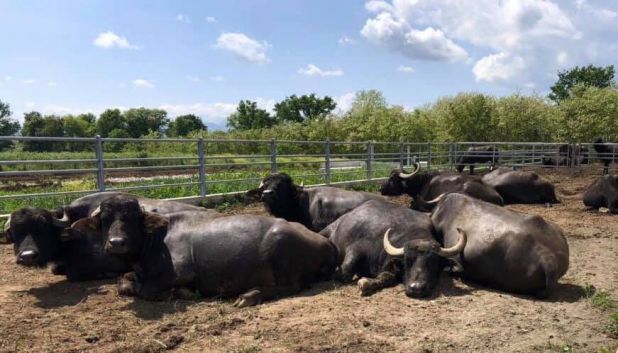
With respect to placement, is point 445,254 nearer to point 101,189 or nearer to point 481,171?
point 101,189

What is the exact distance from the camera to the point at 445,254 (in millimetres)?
5922

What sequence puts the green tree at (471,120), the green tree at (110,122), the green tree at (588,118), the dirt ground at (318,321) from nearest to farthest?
the dirt ground at (318,321) < the green tree at (588,118) < the green tree at (471,120) < the green tree at (110,122)

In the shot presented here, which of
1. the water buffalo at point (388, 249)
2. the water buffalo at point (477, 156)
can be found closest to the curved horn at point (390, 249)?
the water buffalo at point (388, 249)

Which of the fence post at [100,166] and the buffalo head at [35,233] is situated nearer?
the buffalo head at [35,233]

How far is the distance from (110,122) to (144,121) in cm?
627

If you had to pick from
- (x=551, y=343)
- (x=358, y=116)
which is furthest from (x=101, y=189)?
(x=358, y=116)

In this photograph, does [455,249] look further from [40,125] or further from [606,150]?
[40,125]

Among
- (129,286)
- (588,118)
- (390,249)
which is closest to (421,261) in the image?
(390,249)

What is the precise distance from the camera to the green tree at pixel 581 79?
7878cm

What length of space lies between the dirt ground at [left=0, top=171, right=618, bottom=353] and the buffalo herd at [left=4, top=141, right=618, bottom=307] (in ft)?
0.69

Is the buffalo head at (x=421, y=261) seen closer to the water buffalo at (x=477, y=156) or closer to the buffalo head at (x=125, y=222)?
the buffalo head at (x=125, y=222)

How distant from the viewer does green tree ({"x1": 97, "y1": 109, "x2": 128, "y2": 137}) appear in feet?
282

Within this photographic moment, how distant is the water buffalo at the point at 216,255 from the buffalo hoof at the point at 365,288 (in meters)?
0.58

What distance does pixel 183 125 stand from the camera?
3708 inches
